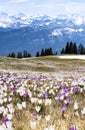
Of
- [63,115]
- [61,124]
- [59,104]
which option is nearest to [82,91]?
[59,104]

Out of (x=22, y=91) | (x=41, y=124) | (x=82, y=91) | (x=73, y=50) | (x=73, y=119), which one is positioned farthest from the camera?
(x=73, y=50)

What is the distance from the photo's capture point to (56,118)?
545cm

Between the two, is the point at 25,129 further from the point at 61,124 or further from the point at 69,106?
the point at 69,106

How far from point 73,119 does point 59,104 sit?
1399mm

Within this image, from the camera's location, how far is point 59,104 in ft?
22.2

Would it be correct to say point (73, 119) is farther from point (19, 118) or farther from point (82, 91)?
point (82, 91)

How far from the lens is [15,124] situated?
4984 mm

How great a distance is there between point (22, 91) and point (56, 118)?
196cm

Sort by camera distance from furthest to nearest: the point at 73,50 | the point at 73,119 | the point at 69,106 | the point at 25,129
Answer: the point at 73,50
the point at 69,106
the point at 73,119
the point at 25,129

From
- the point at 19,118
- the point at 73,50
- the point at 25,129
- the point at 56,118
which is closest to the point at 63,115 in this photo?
the point at 56,118

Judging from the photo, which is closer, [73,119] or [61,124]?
[61,124]

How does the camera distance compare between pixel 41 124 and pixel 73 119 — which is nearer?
pixel 41 124

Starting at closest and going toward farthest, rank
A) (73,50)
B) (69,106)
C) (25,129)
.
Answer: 1. (25,129)
2. (69,106)
3. (73,50)

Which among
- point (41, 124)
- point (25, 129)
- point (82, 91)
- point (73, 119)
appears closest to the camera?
point (25, 129)
